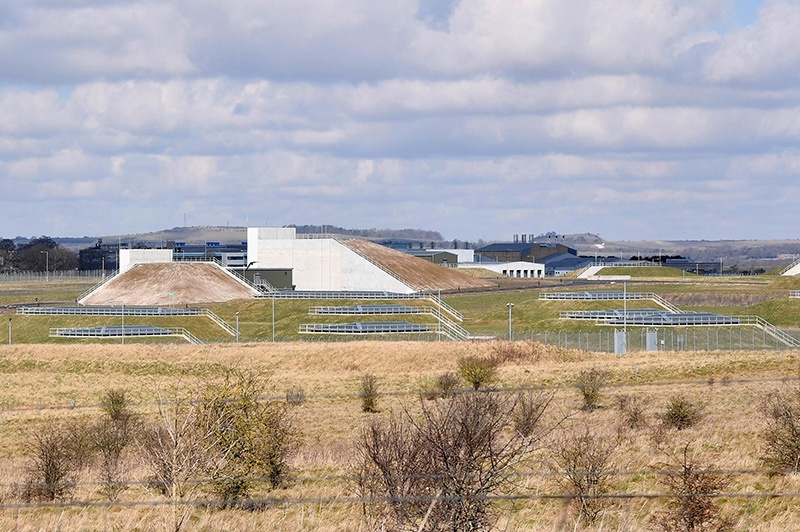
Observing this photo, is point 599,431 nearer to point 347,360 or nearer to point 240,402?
point 240,402

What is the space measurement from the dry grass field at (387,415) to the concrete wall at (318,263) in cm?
6011

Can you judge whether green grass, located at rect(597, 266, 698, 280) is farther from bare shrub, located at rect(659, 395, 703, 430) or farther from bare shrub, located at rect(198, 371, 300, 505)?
bare shrub, located at rect(198, 371, 300, 505)

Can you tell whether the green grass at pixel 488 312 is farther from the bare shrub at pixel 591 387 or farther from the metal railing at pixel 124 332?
the bare shrub at pixel 591 387

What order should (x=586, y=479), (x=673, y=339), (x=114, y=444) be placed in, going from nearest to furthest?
(x=586, y=479), (x=114, y=444), (x=673, y=339)

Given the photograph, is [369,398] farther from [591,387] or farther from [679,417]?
[679,417]

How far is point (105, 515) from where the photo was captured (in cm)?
2342

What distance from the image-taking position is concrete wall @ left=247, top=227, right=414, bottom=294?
146000 millimetres

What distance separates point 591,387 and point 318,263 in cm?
9836

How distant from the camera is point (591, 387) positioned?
5425 centimetres

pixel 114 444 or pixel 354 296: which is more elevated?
pixel 354 296

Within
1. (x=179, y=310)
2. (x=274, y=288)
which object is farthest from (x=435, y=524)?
(x=274, y=288)

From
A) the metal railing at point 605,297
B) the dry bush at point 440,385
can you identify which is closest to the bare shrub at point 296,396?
→ the dry bush at point 440,385

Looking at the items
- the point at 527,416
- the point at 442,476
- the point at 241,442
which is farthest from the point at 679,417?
the point at 442,476

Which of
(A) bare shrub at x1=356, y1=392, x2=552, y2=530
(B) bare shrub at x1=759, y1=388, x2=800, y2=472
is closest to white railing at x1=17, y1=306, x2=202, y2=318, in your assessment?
(B) bare shrub at x1=759, y1=388, x2=800, y2=472
